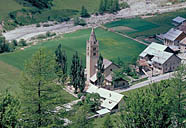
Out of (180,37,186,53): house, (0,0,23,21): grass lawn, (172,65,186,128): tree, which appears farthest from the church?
(0,0,23,21): grass lawn

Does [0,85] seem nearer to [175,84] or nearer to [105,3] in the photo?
[175,84]

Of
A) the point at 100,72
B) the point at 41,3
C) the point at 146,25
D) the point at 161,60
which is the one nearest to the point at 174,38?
the point at 161,60

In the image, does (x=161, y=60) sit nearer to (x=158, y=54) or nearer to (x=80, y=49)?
(x=158, y=54)

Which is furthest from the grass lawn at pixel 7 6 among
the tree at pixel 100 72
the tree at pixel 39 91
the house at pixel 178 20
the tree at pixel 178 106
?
the tree at pixel 39 91

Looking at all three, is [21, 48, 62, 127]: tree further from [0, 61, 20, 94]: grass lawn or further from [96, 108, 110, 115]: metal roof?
[0, 61, 20, 94]: grass lawn

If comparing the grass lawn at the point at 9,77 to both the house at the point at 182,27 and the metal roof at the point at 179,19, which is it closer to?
the house at the point at 182,27
